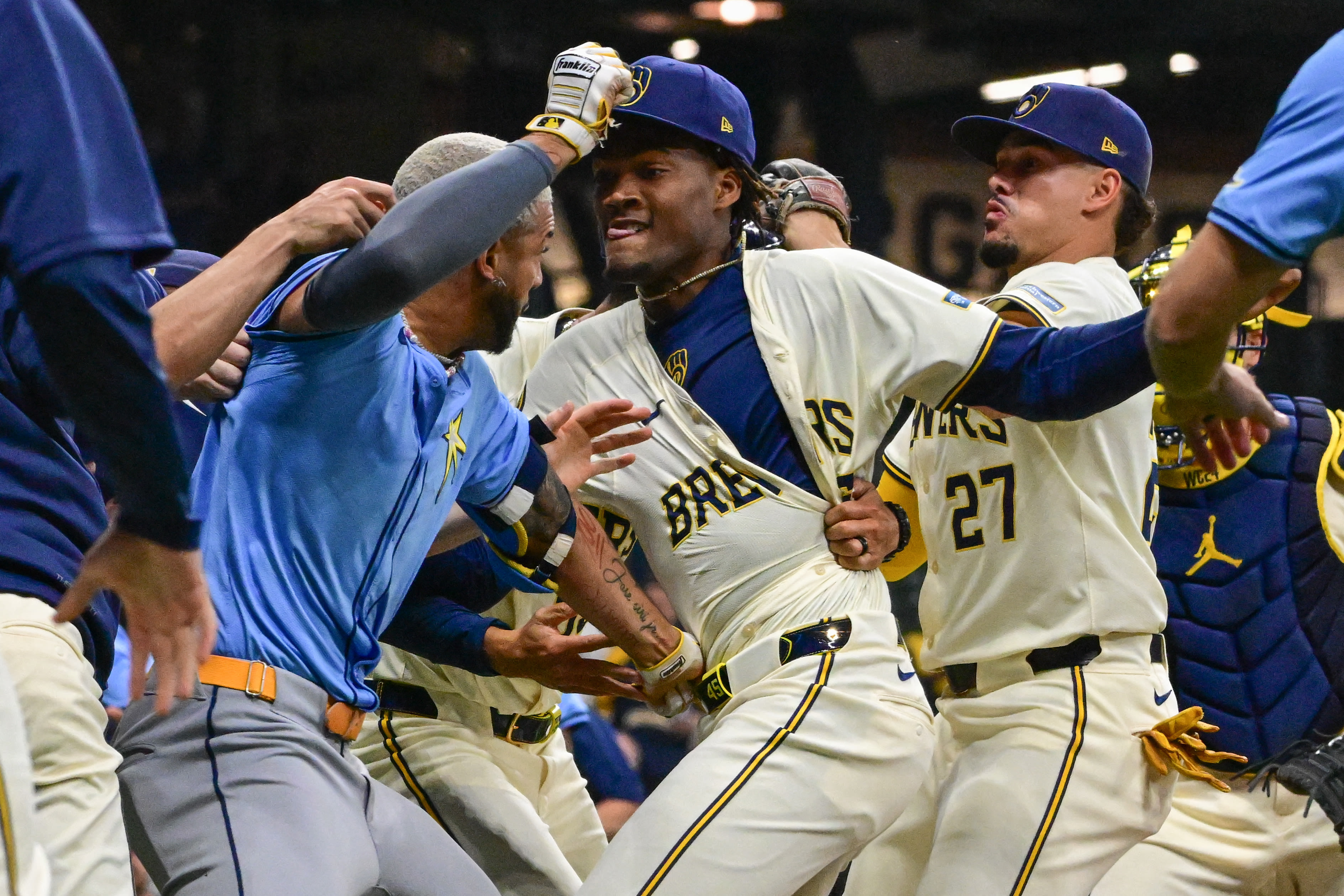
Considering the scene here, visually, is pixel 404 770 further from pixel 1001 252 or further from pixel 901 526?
pixel 1001 252

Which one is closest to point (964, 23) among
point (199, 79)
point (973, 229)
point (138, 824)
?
point (973, 229)

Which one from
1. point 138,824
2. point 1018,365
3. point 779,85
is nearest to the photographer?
point 138,824

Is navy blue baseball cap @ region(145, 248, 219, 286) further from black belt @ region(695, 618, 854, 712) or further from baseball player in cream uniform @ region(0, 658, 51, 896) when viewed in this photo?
baseball player in cream uniform @ region(0, 658, 51, 896)

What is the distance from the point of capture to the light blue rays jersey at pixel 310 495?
7.89ft

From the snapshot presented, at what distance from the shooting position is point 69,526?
2.10 metres

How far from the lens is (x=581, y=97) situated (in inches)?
105

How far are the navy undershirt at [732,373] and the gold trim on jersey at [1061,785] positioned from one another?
67 cm

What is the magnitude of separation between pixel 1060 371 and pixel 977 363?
0.57 feet

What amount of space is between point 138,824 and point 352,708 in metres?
0.38

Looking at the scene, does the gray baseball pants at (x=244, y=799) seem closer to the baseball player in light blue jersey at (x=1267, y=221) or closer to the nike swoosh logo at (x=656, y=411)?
the nike swoosh logo at (x=656, y=411)

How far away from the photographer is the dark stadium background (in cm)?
775

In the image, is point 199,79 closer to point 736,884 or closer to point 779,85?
point 779,85

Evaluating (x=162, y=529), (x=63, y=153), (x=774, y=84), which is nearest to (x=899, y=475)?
(x=162, y=529)

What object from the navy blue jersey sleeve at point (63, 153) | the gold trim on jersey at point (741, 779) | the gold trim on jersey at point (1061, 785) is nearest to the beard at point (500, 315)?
the gold trim on jersey at point (741, 779)
